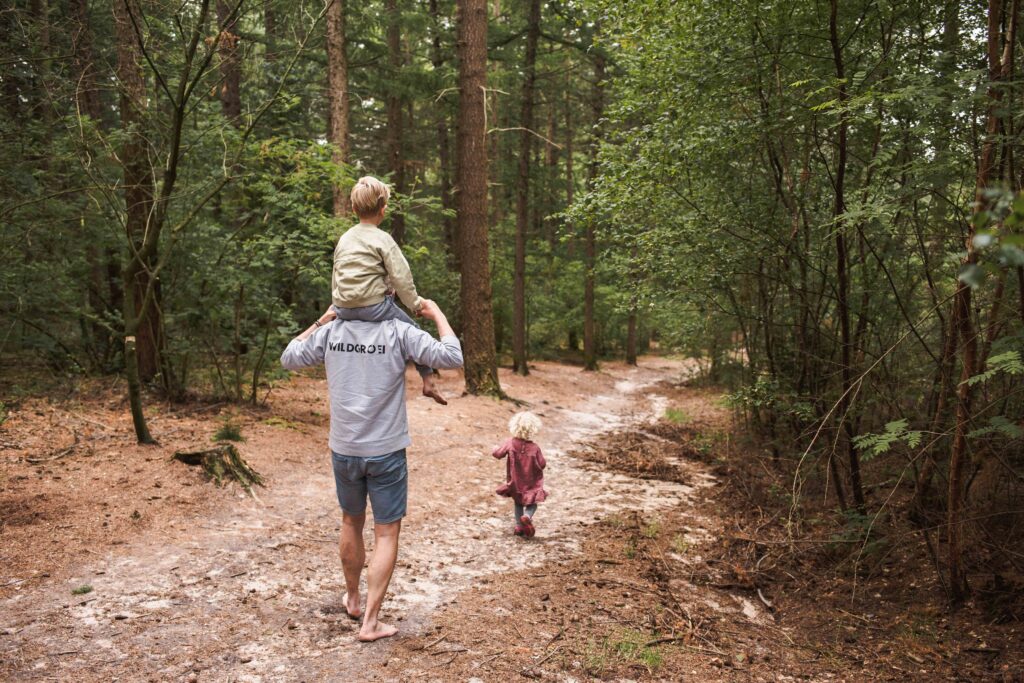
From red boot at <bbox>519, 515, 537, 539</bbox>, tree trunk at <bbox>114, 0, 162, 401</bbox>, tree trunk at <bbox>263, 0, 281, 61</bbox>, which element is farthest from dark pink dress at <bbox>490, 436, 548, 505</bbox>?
tree trunk at <bbox>114, 0, 162, 401</bbox>

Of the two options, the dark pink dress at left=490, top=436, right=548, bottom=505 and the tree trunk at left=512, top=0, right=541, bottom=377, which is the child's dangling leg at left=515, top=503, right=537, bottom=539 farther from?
the tree trunk at left=512, top=0, right=541, bottom=377

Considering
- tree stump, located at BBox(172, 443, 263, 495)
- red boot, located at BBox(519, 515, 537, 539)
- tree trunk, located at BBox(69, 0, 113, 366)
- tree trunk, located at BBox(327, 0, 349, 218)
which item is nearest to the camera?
red boot, located at BBox(519, 515, 537, 539)

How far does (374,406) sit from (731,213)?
4.60m

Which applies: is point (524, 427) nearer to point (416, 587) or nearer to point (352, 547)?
point (416, 587)

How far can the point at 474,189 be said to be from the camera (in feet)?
40.5

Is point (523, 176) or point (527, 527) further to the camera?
point (523, 176)

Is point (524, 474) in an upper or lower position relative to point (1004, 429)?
lower

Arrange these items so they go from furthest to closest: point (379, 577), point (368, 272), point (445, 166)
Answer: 1. point (445, 166)
2. point (379, 577)
3. point (368, 272)

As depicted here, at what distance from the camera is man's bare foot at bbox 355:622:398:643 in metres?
3.57

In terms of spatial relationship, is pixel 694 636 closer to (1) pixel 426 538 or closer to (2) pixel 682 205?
(1) pixel 426 538

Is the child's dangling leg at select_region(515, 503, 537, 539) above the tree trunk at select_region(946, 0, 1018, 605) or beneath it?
beneath

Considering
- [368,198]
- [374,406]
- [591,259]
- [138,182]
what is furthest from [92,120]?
[591,259]

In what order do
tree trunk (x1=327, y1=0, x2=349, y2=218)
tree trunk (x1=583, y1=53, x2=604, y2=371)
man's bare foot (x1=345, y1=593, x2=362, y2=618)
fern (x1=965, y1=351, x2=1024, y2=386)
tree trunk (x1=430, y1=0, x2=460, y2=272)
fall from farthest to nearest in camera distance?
1. tree trunk (x1=583, y1=53, x2=604, y2=371)
2. tree trunk (x1=430, y1=0, x2=460, y2=272)
3. tree trunk (x1=327, y1=0, x2=349, y2=218)
4. man's bare foot (x1=345, y1=593, x2=362, y2=618)
5. fern (x1=965, y1=351, x2=1024, y2=386)

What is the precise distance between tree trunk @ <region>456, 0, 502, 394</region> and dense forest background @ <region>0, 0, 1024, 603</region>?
5 cm
